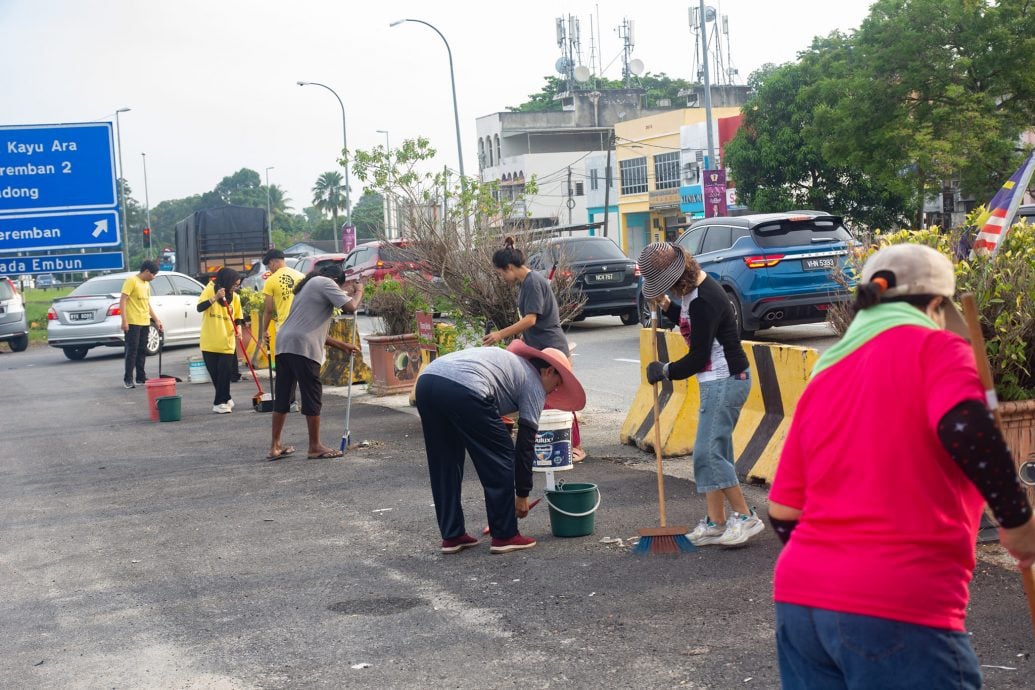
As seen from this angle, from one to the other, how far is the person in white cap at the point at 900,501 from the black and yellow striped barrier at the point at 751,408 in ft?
16.5

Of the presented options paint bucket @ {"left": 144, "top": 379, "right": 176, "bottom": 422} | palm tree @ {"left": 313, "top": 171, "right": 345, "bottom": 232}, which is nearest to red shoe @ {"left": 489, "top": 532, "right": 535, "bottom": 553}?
paint bucket @ {"left": 144, "top": 379, "right": 176, "bottom": 422}

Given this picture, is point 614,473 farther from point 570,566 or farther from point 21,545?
point 21,545

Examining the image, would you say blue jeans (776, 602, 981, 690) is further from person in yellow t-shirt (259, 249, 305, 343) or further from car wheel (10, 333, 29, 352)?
car wheel (10, 333, 29, 352)

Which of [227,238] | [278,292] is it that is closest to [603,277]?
[278,292]

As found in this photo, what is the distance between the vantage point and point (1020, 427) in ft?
21.0

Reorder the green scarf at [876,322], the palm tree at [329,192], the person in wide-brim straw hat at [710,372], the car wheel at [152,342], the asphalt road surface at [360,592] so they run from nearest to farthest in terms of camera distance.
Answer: the green scarf at [876,322] → the asphalt road surface at [360,592] → the person in wide-brim straw hat at [710,372] → the car wheel at [152,342] → the palm tree at [329,192]

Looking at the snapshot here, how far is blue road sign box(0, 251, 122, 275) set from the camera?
19.0m

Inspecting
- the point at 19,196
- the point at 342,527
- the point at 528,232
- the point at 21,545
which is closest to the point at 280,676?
the point at 342,527

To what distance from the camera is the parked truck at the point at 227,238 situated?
39.4 m

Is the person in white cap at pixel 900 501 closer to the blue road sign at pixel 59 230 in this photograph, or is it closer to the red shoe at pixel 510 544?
the red shoe at pixel 510 544

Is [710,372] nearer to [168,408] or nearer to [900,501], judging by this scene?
[900,501]

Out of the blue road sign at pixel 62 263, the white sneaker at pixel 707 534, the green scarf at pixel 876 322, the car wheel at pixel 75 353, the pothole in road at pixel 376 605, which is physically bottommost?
the pothole in road at pixel 376 605

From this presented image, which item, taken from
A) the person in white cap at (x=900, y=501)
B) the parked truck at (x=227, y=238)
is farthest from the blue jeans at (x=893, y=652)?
the parked truck at (x=227, y=238)

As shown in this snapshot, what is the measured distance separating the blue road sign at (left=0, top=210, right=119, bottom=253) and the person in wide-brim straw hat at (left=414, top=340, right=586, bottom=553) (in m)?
14.2
